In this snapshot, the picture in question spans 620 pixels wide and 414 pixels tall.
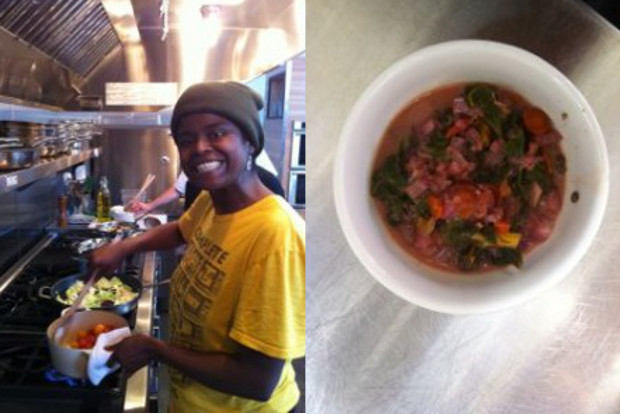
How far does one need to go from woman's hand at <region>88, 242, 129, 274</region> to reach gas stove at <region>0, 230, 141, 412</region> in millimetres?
19

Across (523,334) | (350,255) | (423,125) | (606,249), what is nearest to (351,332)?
(350,255)

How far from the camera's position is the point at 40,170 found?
0.82 metres

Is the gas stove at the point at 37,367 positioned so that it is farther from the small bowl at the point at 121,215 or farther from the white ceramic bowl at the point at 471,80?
the white ceramic bowl at the point at 471,80

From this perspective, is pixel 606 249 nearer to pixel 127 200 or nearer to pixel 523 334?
pixel 523 334

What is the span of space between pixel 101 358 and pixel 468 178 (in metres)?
0.80

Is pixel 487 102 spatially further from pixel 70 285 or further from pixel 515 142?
pixel 70 285

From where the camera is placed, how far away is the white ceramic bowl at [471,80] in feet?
2.75

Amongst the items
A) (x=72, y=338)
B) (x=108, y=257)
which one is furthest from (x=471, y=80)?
(x=72, y=338)

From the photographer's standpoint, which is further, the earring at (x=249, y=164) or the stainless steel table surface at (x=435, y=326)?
the stainless steel table surface at (x=435, y=326)

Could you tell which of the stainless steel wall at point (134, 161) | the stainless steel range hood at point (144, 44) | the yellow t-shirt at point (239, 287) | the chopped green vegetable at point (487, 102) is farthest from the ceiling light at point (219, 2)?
the chopped green vegetable at point (487, 102)

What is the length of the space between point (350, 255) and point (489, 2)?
0.65m

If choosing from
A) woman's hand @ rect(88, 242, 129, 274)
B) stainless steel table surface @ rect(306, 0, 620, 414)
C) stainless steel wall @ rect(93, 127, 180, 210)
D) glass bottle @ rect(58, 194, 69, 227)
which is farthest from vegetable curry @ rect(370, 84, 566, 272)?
glass bottle @ rect(58, 194, 69, 227)

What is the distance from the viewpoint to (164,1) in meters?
0.90

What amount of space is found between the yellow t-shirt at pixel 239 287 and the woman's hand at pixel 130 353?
0.21 feet
